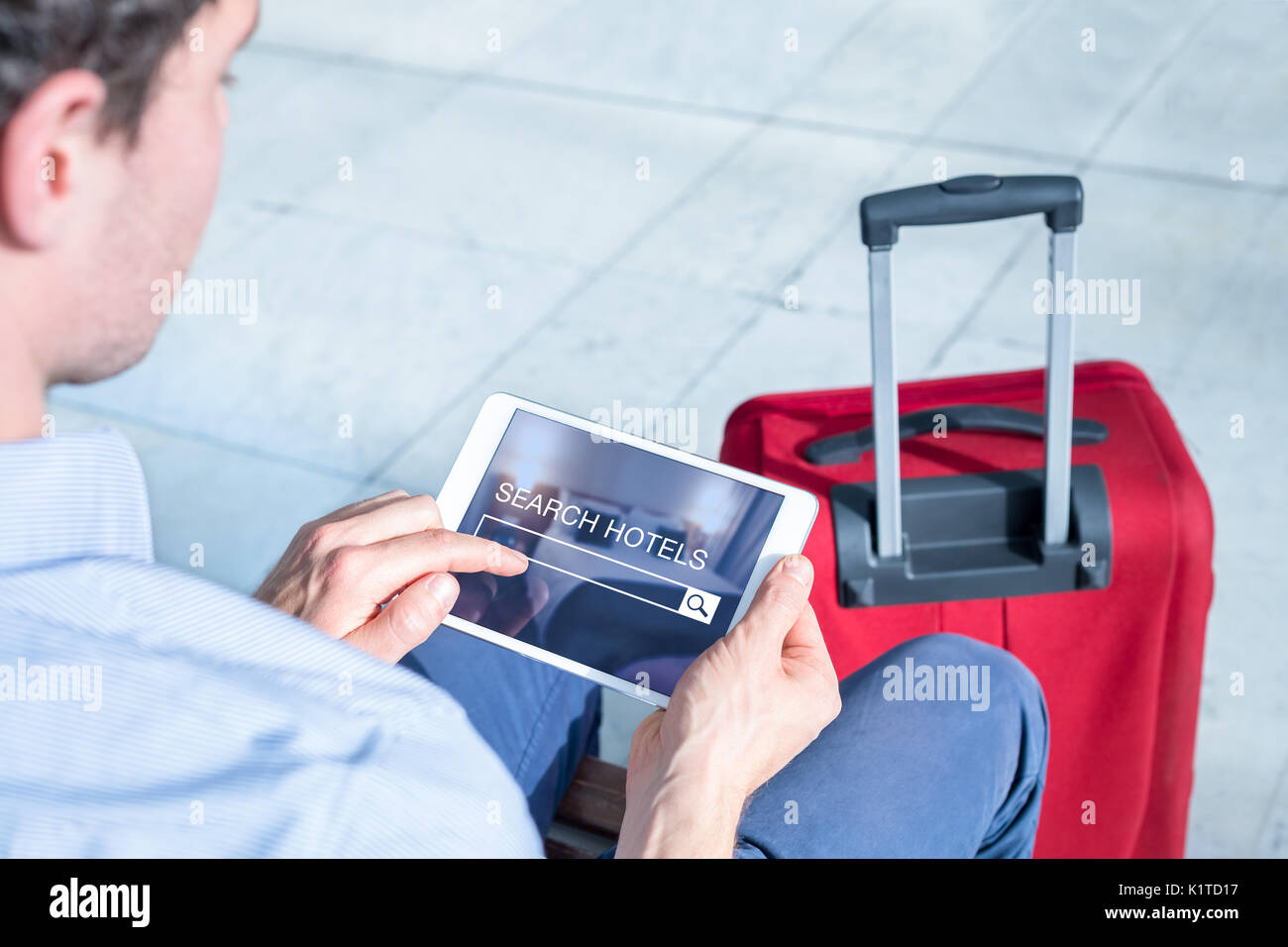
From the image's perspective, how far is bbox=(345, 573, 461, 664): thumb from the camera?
44.6 inches

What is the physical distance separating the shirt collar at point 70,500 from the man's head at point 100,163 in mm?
48

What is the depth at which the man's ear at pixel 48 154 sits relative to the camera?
68 centimetres

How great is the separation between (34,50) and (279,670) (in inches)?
15.4

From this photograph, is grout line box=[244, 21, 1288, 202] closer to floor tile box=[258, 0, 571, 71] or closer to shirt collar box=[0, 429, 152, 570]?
floor tile box=[258, 0, 571, 71]

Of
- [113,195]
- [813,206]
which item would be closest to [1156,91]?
[813,206]

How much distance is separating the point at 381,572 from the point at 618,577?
0.23 meters

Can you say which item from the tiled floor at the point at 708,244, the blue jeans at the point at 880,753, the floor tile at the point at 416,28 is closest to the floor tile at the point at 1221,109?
the tiled floor at the point at 708,244

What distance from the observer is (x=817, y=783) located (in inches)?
A: 49.1

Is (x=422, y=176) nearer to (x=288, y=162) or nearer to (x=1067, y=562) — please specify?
(x=288, y=162)

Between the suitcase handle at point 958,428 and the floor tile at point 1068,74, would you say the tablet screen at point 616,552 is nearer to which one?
the suitcase handle at point 958,428

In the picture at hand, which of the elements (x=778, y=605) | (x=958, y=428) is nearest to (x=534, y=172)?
(x=958, y=428)

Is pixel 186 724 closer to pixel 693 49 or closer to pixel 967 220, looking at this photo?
pixel 967 220

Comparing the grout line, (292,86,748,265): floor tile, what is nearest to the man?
(292,86,748,265): floor tile

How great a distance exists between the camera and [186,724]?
71 cm
